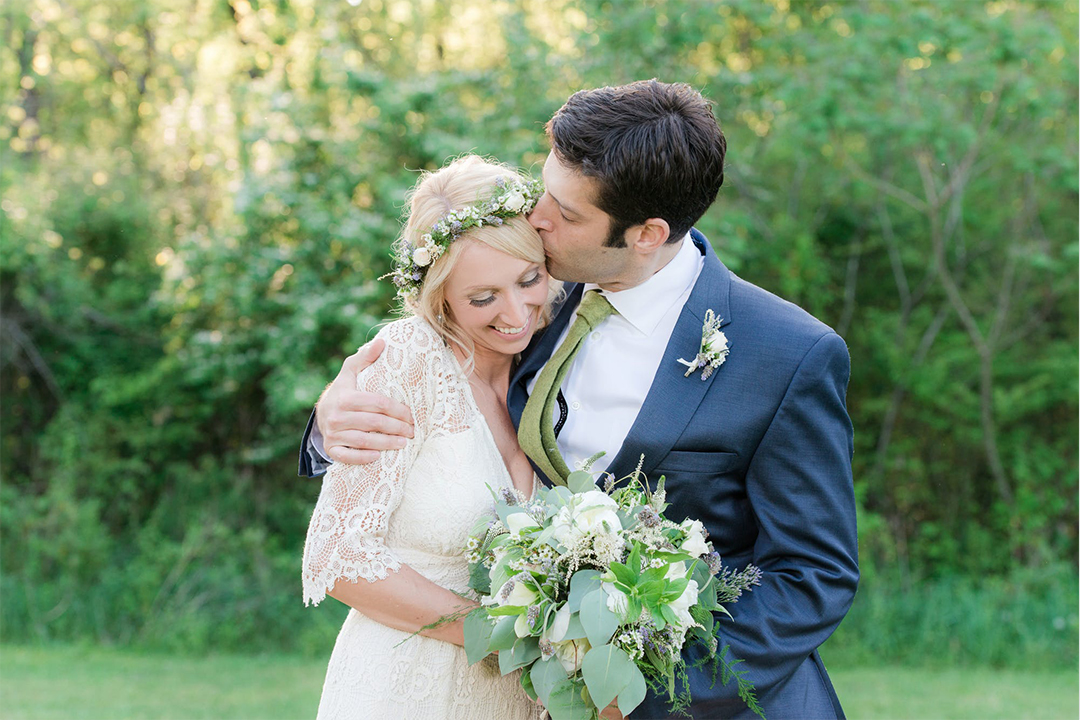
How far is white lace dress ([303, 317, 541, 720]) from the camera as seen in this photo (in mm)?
2537

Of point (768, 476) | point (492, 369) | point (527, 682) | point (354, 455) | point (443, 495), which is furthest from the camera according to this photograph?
point (492, 369)

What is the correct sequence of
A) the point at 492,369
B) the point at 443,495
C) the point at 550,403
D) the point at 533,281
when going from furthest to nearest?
1. the point at 492,369
2. the point at 533,281
3. the point at 550,403
4. the point at 443,495

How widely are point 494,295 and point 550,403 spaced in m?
→ 0.35

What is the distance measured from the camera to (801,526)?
234 centimetres

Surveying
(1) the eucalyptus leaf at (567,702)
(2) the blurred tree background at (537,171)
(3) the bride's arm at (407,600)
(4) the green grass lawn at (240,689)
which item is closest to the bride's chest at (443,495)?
(3) the bride's arm at (407,600)

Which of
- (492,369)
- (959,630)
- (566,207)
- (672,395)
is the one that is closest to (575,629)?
(672,395)

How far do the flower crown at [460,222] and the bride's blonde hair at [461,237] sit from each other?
1 cm

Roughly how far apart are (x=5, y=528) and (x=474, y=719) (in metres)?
6.52

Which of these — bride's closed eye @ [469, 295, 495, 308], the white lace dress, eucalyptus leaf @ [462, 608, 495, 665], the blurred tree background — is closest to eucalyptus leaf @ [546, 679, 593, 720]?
eucalyptus leaf @ [462, 608, 495, 665]

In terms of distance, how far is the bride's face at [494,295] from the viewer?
2.73m

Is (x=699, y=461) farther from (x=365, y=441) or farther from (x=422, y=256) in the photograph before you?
(x=422, y=256)

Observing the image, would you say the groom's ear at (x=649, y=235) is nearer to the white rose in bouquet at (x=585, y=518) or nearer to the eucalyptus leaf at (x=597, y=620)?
the white rose in bouquet at (x=585, y=518)

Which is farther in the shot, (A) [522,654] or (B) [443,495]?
(B) [443,495]

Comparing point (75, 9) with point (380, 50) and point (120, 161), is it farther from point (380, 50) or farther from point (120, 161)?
point (380, 50)
